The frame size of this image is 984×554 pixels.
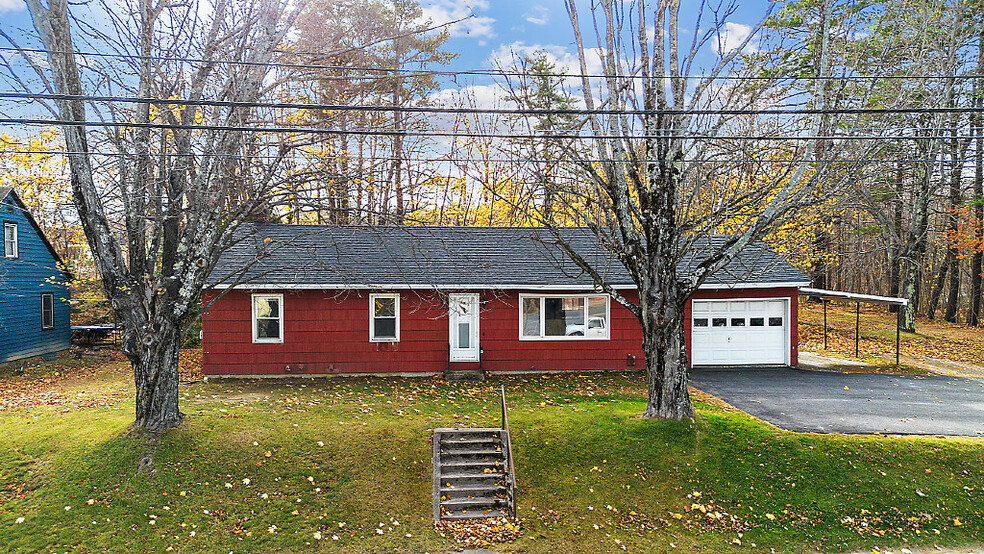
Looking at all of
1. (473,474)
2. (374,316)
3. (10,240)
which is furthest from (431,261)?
(10,240)

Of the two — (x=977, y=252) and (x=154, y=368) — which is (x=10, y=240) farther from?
(x=977, y=252)

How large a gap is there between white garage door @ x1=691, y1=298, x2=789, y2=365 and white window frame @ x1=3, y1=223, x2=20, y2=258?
21.7 m

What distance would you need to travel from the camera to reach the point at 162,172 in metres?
8.31

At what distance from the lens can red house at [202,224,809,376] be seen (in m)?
14.2

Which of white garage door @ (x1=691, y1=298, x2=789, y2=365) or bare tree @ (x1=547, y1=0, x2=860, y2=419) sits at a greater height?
bare tree @ (x1=547, y1=0, x2=860, y2=419)

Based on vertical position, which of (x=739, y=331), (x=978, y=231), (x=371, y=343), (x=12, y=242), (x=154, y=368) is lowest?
(x=371, y=343)

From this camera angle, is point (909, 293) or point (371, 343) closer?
point (371, 343)

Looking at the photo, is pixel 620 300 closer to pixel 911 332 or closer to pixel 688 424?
pixel 688 424

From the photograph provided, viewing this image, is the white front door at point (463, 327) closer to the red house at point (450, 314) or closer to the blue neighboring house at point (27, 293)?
the red house at point (450, 314)

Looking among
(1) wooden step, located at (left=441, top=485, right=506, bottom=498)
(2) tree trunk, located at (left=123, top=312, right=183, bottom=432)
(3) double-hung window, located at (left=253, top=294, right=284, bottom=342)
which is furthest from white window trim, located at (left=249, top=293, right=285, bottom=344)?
(1) wooden step, located at (left=441, top=485, right=506, bottom=498)

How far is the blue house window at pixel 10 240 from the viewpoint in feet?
57.7

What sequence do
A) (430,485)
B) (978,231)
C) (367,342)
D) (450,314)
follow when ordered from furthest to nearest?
(978,231) < (450,314) < (367,342) < (430,485)

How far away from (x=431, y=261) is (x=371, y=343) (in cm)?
284

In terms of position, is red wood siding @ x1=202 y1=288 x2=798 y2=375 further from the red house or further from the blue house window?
the blue house window
